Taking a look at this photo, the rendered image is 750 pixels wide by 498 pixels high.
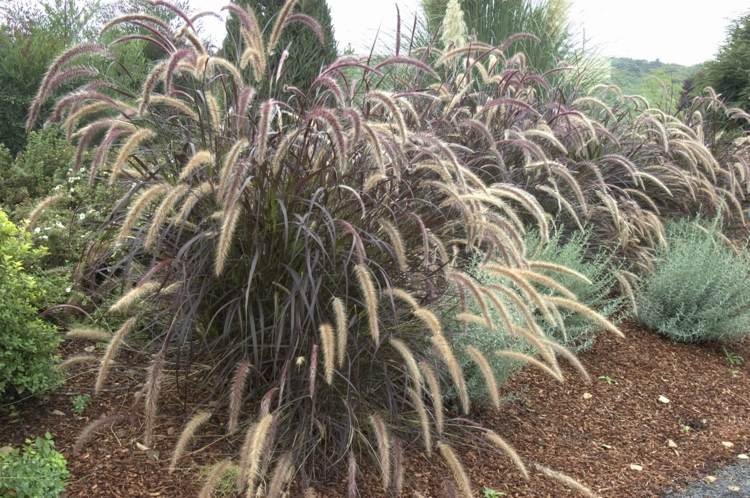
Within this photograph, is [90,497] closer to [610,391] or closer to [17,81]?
[610,391]

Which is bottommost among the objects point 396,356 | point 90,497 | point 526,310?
point 90,497

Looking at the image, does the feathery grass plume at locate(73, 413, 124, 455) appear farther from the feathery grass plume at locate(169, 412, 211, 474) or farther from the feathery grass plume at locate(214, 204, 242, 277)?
the feathery grass plume at locate(214, 204, 242, 277)

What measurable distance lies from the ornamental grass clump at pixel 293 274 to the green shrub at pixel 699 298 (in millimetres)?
2124

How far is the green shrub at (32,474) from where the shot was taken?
224 cm

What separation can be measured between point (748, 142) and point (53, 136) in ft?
22.1

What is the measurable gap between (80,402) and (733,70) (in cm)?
1087

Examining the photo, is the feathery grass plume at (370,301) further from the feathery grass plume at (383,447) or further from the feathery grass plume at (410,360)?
the feathery grass plume at (383,447)

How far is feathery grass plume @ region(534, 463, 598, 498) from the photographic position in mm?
2887

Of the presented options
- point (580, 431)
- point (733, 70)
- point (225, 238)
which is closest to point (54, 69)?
point (225, 238)

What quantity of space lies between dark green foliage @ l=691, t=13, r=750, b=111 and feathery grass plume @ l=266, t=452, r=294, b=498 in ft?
32.3

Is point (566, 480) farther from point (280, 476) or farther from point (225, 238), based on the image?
point (225, 238)

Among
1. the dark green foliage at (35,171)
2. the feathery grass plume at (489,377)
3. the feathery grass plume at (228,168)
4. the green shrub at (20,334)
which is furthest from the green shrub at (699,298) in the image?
the dark green foliage at (35,171)

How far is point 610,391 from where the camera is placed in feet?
13.5

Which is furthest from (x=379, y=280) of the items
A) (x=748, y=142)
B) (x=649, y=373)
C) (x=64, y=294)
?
(x=748, y=142)
